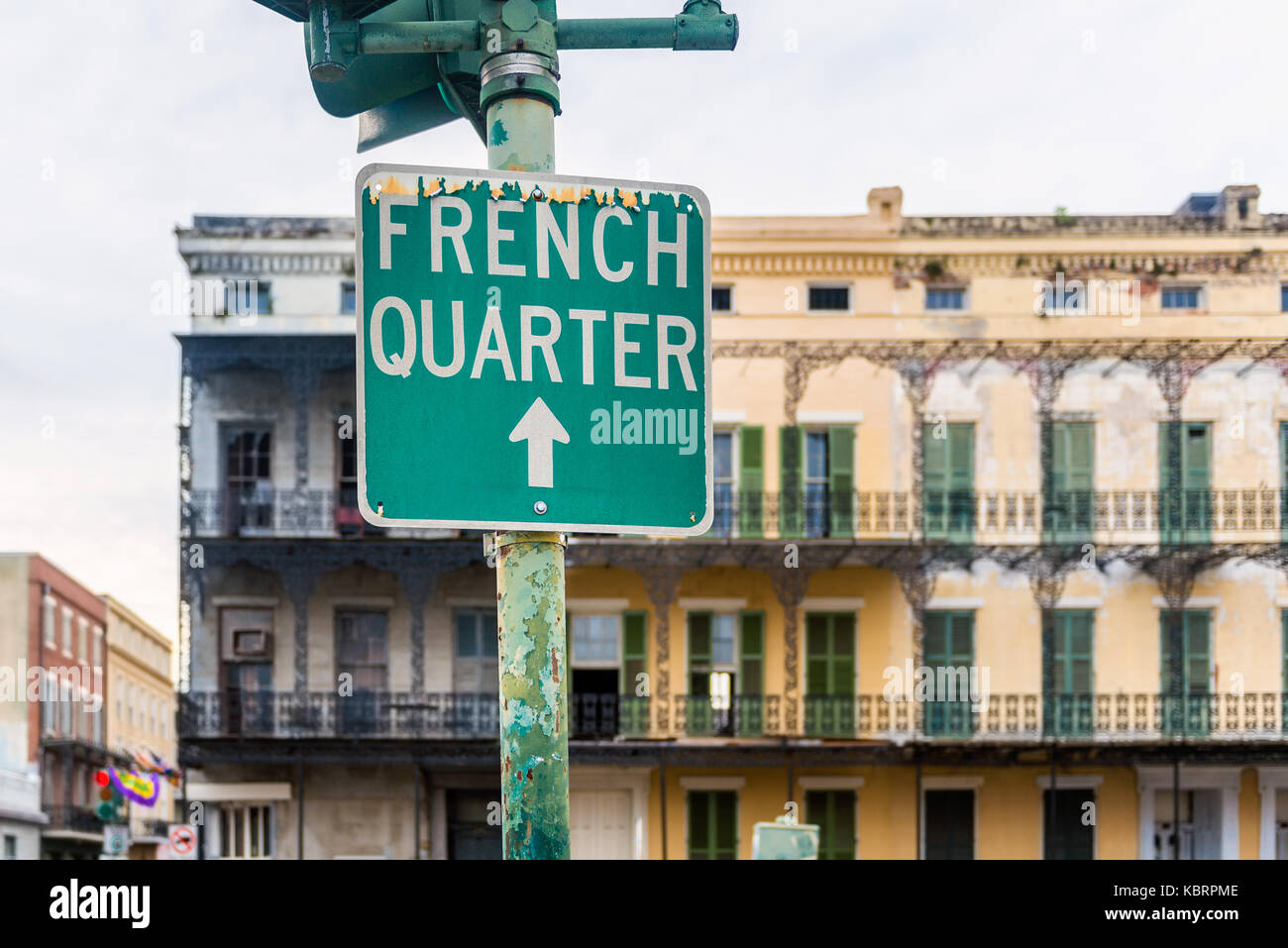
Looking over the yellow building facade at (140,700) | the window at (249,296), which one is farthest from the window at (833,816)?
the yellow building facade at (140,700)

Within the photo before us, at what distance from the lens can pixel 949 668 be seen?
25.4 metres

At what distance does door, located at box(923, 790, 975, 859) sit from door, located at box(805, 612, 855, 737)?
6.29ft

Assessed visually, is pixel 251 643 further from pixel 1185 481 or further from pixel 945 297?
pixel 1185 481

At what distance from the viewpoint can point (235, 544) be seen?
25.2 meters

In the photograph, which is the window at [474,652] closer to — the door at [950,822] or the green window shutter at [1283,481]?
the door at [950,822]

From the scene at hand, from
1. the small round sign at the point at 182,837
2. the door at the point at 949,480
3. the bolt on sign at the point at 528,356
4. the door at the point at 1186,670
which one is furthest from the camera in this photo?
the door at the point at 949,480

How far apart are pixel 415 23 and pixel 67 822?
50139mm

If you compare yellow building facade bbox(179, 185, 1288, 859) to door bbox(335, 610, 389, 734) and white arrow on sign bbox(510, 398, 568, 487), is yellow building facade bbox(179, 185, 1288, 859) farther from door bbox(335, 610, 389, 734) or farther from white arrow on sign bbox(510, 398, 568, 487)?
white arrow on sign bbox(510, 398, 568, 487)

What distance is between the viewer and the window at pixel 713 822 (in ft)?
81.5

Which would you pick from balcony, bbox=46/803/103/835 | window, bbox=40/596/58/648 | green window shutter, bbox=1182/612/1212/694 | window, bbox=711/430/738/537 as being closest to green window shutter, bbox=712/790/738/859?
window, bbox=711/430/738/537

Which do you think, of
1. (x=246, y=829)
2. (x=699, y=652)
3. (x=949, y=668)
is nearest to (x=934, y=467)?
(x=949, y=668)

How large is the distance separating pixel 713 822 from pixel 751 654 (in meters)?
2.88

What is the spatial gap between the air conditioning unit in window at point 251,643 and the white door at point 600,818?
5922mm
